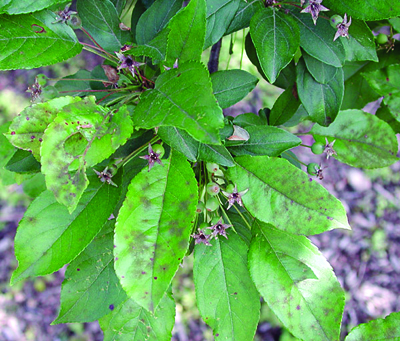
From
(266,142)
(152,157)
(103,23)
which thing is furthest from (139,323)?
(103,23)

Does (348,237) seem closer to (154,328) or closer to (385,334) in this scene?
(385,334)

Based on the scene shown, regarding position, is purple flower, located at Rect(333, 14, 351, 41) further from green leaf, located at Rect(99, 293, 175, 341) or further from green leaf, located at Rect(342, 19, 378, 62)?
green leaf, located at Rect(99, 293, 175, 341)

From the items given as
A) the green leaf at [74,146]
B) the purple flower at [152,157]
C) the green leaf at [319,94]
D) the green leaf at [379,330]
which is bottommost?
the green leaf at [379,330]

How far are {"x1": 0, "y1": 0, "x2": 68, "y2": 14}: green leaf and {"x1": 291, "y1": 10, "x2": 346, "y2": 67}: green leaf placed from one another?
0.61m

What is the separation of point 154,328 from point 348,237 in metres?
2.00

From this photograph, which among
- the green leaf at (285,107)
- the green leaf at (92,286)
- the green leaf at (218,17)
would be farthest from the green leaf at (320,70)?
the green leaf at (92,286)

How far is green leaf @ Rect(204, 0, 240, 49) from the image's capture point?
833 mm

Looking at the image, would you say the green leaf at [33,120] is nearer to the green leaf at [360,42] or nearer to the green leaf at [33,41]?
the green leaf at [33,41]

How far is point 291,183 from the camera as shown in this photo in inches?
32.1

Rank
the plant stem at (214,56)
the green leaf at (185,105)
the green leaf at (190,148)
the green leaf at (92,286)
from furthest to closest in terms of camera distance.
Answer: the plant stem at (214,56), the green leaf at (92,286), the green leaf at (190,148), the green leaf at (185,105)

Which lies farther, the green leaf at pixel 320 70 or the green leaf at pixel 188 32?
the green leaf at pixel 320 70

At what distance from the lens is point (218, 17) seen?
0.84 meters

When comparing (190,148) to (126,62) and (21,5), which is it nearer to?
(126,62)

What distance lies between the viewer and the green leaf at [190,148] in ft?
2.53
